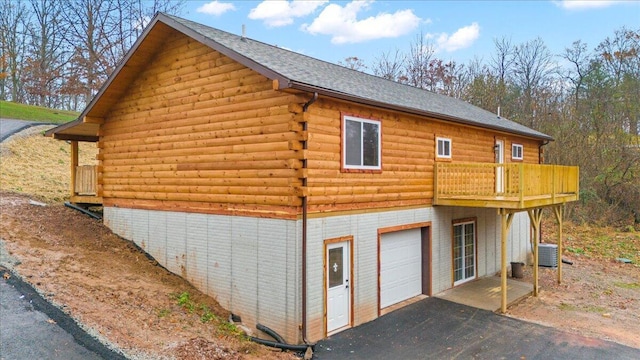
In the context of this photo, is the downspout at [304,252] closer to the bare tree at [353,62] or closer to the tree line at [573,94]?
the tree line at [573,94]

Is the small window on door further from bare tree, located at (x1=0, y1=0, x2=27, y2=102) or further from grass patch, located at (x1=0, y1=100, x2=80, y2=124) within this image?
bare tree, located at (x1=0, y1=0, x2=27, y2=102)

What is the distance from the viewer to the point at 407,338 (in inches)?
340

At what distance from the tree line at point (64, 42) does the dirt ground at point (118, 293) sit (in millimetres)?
20581

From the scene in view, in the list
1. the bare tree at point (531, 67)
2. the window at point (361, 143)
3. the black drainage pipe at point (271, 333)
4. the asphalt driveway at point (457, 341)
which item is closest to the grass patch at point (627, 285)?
the asphalt driveway at point (457, 341)

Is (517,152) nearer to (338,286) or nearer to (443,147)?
(443,147)

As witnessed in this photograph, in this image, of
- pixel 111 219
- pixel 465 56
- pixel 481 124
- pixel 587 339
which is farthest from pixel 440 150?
pixel 465 56

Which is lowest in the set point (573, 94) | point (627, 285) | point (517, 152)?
point (627, 285)

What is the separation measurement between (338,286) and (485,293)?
5.43 m

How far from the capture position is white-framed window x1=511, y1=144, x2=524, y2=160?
15.6 meters

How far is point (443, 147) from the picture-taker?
39.5ft

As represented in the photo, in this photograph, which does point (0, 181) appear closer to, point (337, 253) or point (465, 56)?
point (337, 253)

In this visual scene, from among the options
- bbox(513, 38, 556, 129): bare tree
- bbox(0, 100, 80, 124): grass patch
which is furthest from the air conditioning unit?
bbox(0, 100, 80, 124): grass patch

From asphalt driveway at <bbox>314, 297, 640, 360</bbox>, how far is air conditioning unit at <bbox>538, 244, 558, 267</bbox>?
7.40 m

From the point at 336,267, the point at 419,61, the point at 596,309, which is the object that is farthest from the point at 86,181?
the point at 419,61
